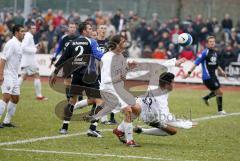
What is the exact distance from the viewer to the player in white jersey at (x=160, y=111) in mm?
12797

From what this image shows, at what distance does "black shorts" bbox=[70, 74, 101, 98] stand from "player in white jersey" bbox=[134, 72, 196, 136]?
1.60 metres

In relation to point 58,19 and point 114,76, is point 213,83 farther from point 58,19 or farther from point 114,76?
point 58,19

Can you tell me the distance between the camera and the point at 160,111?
1279 cm

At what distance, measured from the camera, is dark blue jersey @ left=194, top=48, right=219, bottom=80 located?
20.0 meters

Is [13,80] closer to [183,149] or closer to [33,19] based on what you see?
[183,149]

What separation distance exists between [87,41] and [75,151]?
3144 mm

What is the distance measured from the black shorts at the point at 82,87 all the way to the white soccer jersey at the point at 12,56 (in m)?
1.19

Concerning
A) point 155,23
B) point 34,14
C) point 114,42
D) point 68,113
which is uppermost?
point 114,42

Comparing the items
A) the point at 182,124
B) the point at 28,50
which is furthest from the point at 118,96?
the point at 28,50

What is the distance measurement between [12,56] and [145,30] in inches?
751

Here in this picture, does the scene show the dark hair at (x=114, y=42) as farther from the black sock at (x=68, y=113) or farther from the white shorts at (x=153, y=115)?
the black sock at (x=68, y=113)

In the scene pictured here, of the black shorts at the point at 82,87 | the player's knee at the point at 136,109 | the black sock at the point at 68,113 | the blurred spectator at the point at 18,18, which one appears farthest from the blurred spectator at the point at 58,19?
the player's knee at the point at 136,109

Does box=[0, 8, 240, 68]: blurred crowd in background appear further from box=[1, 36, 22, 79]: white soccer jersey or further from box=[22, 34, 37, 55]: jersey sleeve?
box=[1, 36, 22, 79]: white soccer jersey

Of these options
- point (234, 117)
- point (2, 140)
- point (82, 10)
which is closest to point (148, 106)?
point (2, 140)
